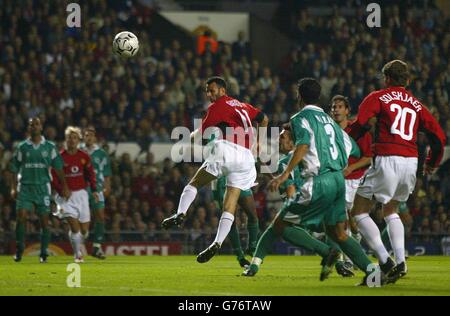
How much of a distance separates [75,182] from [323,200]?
8856mm

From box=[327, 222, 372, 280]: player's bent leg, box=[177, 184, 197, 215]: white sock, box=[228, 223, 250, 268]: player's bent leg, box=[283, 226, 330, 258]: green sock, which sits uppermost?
box=[177, 184, 197, 215]: white sock

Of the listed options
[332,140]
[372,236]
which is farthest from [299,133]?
[372,236]

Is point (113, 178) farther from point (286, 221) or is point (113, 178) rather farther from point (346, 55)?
point (286, 221)

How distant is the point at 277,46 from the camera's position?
27.0 m

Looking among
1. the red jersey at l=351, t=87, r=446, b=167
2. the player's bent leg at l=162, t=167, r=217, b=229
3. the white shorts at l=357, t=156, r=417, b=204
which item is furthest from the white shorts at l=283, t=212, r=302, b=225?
the player's bent leg at l=162, t=167, r=217, b=229

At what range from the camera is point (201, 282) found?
1052cm

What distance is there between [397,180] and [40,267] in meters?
5.82

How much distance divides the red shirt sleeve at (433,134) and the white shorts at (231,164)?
101 inches

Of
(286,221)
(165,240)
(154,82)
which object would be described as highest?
(154,82)

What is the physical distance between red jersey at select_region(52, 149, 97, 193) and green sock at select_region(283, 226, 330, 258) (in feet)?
22.3

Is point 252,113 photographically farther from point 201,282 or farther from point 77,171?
point 77,171

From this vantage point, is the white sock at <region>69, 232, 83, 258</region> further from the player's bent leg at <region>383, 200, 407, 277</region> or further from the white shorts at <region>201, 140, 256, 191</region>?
the player's bent leg at <region>383, 200, 407, 277</region>

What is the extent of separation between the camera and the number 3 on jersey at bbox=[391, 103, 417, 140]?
10.5 m

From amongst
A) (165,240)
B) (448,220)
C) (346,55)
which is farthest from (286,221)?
(346,55)
